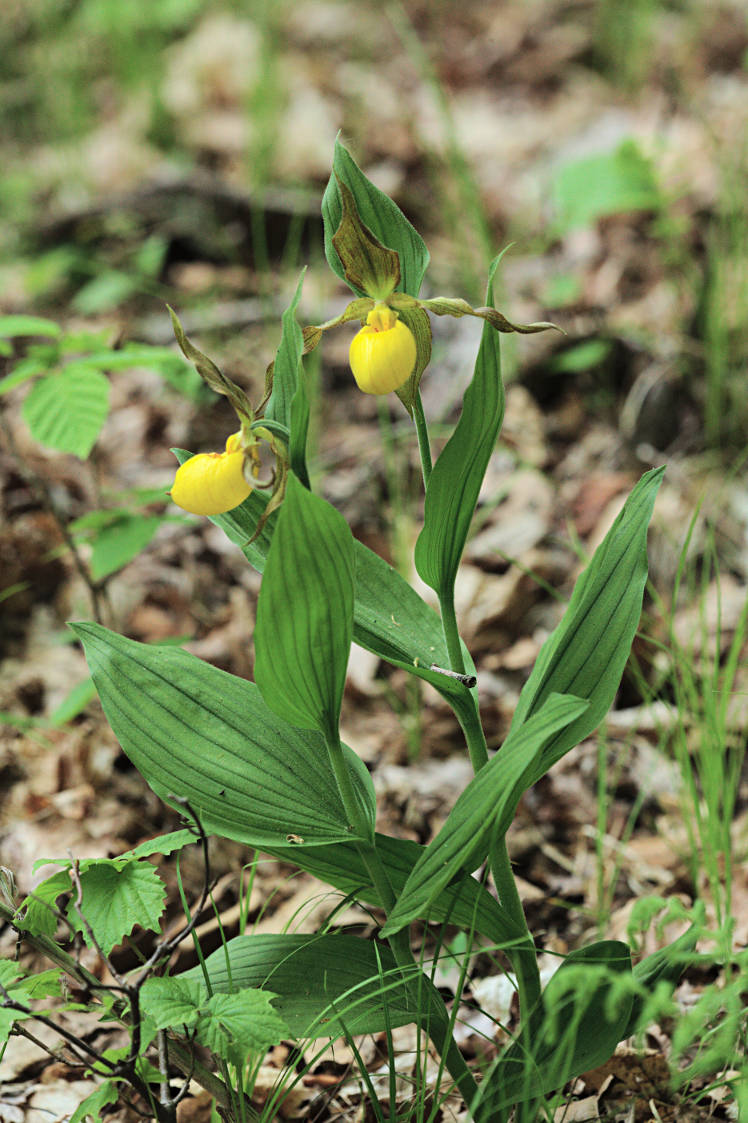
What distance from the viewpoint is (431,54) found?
448cm

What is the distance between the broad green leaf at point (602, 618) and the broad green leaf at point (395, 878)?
19 centimetres

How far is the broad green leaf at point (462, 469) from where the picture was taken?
2.77ft

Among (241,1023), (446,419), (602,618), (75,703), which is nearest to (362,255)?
(602,618)

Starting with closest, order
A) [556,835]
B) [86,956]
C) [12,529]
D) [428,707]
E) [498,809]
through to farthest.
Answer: [498,809], [86,956], [556,835], [428,707], [12,529]

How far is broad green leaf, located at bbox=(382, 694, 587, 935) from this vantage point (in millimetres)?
792

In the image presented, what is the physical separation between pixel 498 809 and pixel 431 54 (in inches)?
182

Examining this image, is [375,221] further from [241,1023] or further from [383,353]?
[241,1023]

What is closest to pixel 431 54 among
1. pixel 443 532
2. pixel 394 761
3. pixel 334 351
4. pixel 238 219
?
pixel 238 219

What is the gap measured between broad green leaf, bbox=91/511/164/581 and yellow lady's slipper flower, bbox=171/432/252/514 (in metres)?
0.70

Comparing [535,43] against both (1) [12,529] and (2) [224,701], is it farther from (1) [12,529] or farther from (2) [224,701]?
(2) [224,701]

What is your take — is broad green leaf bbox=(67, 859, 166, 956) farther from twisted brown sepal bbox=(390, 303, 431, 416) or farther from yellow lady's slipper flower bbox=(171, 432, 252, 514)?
twisted brown sepal bbox=(390, 303, 431, 416)

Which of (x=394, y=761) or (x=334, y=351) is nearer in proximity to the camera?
(x=394, y=761)

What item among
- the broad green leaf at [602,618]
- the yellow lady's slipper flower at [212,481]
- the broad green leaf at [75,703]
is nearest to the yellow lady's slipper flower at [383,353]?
the yellow lady's slipper flower at [212,481]

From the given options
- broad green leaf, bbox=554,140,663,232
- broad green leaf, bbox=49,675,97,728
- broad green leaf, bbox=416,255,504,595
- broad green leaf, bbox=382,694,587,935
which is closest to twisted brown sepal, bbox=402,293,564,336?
broad green leaf, bbox=416,255,504,595
